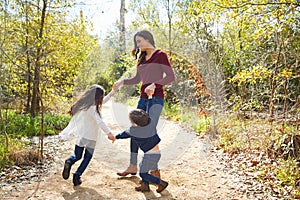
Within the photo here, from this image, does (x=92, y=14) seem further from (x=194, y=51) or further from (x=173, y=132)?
(x=173, y=132)

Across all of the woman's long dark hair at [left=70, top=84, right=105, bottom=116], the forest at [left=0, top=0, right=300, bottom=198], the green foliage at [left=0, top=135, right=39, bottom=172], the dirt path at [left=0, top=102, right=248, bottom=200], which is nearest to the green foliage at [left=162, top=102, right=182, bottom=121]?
the forest at [left=0, top=0, right=300, bottom=198]

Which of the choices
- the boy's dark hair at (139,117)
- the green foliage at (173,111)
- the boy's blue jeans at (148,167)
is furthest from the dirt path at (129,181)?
the green foliage at (173,111)

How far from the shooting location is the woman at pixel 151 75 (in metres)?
3.24

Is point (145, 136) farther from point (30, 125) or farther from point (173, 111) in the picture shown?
point (173, 111)

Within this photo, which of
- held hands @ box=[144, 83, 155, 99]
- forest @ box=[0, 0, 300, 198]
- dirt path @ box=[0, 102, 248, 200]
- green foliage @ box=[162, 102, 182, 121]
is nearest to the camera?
dirt path @ box=[0, 102, 248, 200]

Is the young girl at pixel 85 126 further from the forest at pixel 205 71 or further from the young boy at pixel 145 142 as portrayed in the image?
the forest at pixel 205 71

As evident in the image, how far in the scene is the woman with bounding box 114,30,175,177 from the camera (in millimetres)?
3242

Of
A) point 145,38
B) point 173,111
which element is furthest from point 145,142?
point 173,111

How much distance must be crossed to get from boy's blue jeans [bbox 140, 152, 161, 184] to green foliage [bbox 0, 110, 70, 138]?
298 centimetres

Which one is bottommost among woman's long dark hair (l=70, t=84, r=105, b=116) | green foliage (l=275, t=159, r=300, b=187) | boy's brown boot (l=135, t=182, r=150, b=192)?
boy's brown boot (l=135, t=182, r=150, b=192)

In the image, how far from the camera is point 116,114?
937cm

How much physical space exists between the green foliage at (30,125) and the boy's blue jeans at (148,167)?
9.79 feet

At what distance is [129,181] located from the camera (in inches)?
134

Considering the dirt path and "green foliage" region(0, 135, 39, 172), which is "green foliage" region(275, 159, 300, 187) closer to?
the dirt path
